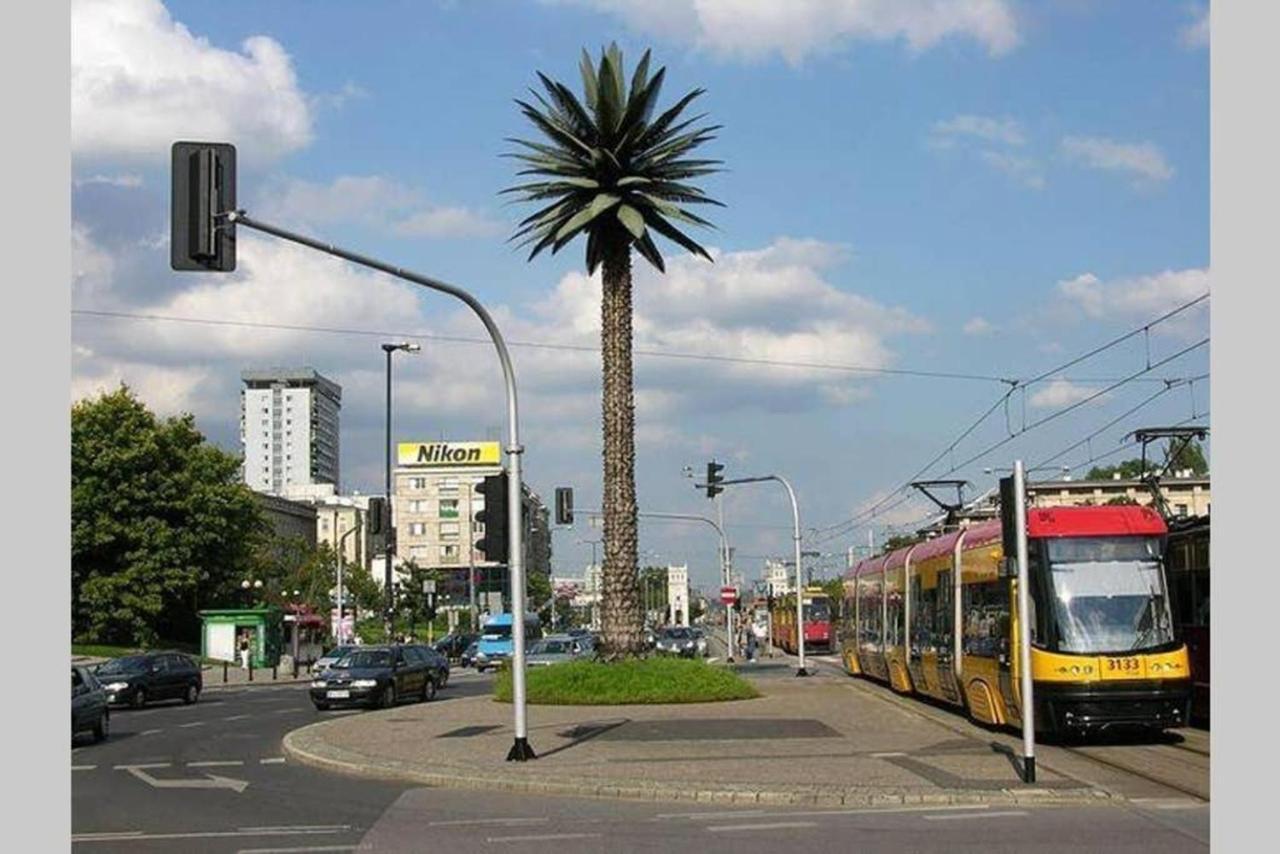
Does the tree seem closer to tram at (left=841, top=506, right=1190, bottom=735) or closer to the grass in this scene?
the grass

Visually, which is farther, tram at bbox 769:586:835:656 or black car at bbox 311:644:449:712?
tram at bbox 769:586:835:656

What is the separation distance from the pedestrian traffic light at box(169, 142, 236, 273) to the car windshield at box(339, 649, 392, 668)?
22919 mm

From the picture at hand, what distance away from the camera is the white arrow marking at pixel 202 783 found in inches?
773

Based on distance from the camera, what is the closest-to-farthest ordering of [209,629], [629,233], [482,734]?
[482,734]
[629,233]
[209,629]

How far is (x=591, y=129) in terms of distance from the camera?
3462cm

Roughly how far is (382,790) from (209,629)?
2049 inches

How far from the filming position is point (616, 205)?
34375 millimetres

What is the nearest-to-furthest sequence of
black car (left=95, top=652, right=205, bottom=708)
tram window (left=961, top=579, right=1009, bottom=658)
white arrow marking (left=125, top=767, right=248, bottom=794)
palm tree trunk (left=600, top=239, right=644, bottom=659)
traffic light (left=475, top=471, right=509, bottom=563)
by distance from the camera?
1. white arrow marking (left=125, top=767, right=248, bottom=794)
2. traffic light (left=475, top=471, right=509, bottom=563)
3. tram window (left=961, top=579, right=1009, bottom=658)
4. palm tree trunk (left=600, top=239, right=644, bottom=659)
5. black car (left=95, top=652, right=205, bottom=708)

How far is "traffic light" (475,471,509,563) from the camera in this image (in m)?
21.0

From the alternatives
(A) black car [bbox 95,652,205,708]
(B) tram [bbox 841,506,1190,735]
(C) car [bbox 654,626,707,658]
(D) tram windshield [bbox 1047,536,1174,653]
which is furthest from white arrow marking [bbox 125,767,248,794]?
(C) car [bbox 654,626,707,658]

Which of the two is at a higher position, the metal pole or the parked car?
the metal pole

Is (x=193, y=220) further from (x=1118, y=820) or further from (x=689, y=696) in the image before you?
(x=689, y=696)

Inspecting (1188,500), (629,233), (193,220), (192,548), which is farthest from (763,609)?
(193,220)

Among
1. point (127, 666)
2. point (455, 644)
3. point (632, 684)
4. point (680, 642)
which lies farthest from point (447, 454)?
point (632, 684)
